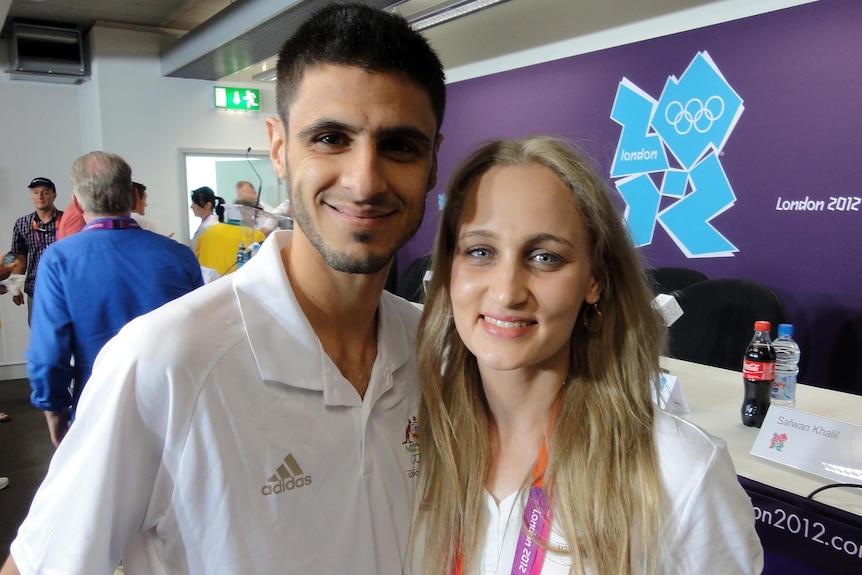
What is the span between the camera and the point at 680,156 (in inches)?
157

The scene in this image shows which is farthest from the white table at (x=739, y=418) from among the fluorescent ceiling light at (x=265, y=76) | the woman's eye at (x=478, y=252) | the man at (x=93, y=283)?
the fluorescent ceiling light at (x=265, y=76)

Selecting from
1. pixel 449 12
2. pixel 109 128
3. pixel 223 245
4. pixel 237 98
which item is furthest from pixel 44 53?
pixel 449 12

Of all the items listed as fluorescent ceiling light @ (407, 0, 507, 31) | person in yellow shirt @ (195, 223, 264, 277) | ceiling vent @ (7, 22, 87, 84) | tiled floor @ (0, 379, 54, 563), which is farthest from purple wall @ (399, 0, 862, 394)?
ceiling vent @ (7, 22, 87, 84)

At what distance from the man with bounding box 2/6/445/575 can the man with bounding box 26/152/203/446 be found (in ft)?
4.88

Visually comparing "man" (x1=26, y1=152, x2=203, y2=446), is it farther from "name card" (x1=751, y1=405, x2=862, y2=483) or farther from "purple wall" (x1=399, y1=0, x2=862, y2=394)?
"name card" (x1=751, y1=405, x2=862, y2=483)

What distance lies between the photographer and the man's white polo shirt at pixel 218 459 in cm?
90

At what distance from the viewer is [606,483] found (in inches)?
40.8

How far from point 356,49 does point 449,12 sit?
3.78 meters

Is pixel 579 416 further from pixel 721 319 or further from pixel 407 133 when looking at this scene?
pixel 721 319

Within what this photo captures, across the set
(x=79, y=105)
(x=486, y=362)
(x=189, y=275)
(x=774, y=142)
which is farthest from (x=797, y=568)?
(x=79, y=105)

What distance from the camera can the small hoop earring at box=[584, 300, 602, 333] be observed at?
1.17 meters

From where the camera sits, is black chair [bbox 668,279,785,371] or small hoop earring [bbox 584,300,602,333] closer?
small hoop earring [bbox 584,300,602,333]

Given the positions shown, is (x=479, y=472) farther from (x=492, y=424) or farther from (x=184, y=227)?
(x=184, y=227)

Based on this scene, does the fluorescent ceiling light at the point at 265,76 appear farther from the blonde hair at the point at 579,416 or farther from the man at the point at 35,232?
the blonde hair at the point at 579,416
